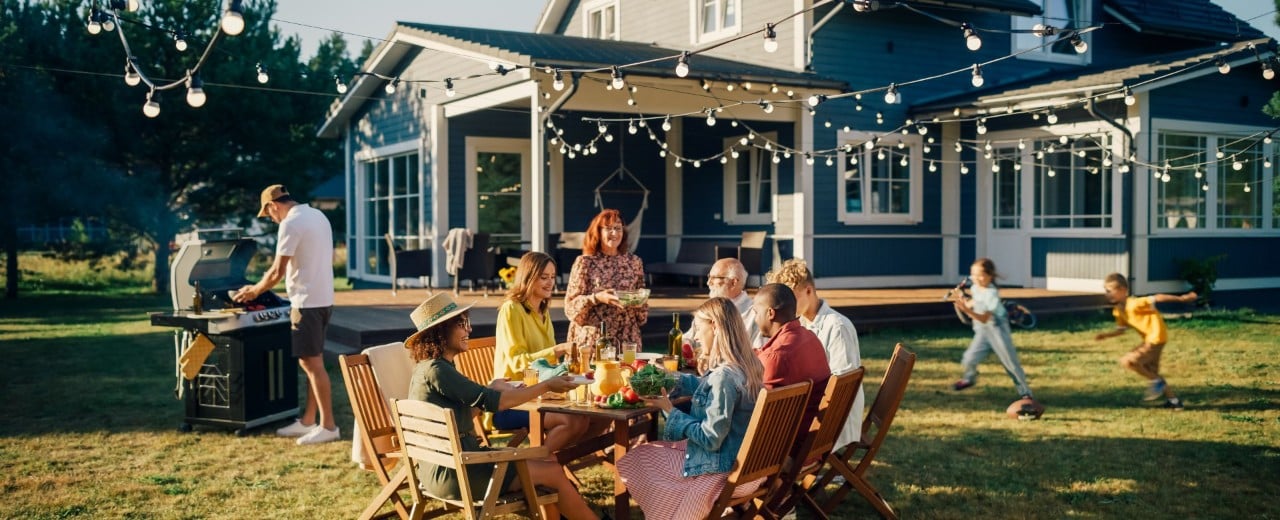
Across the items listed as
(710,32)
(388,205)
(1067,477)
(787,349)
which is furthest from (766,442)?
(388,205)

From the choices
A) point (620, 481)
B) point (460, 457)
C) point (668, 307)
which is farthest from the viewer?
point (668, 307)

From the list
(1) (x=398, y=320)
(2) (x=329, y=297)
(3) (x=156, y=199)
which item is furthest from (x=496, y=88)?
(3) (x=156, y=199)

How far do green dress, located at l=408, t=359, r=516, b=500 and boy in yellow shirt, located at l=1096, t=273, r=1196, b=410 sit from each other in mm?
4920

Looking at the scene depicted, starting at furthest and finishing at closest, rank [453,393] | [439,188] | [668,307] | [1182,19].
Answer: [1182,19] → [439,188] → [668,307] → [453,393]

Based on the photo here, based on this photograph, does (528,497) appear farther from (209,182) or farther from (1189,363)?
(209,182)

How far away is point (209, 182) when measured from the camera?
20.1 meters

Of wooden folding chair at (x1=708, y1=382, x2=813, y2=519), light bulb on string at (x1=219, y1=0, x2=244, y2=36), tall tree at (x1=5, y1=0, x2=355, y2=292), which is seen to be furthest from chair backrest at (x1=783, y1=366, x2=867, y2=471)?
tall tree at (x1=5, y1=0, x2=355, y2=292)

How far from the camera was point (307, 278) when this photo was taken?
20.8 ft

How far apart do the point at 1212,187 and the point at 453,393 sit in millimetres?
12499

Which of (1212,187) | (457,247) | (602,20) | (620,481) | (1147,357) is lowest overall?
(620,481)

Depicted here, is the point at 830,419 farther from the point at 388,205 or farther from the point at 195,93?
the point at 388,205

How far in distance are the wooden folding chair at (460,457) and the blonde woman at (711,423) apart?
48 centimetres

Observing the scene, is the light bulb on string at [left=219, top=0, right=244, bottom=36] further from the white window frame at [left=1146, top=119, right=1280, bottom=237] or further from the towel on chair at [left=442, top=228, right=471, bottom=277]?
the white window frame at [left=1146, top=119, right=1280, bottom=237]

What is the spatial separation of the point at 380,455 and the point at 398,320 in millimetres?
5783
